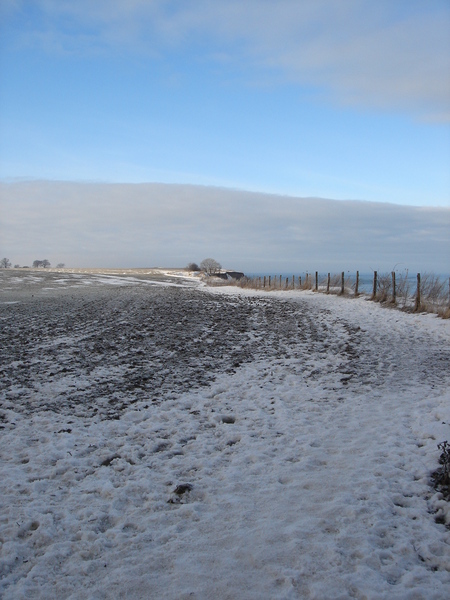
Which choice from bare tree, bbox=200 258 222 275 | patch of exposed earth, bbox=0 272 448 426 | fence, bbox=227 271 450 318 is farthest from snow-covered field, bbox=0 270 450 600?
bare tree, bbox=200 258 222 275

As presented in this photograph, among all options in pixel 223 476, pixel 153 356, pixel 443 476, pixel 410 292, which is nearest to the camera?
pixel 443 476

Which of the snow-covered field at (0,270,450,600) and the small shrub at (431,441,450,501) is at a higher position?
the small shrub at (431,441,450,501)

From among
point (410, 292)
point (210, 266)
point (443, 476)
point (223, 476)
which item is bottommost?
point (223, 476)

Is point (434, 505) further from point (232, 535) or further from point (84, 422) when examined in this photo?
point (84, 422)

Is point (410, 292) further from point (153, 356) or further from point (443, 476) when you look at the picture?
point (443, 476)

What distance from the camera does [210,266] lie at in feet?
334

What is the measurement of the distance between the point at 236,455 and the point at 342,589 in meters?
2.47

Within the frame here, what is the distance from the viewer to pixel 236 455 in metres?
5.57

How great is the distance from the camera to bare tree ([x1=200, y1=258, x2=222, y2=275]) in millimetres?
98838

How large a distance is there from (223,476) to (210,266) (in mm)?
97236

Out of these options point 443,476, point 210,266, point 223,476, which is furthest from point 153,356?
point 210,266

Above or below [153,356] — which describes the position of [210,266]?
above

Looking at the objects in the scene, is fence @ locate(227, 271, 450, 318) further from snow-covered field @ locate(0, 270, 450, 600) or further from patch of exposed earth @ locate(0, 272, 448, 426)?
snow-covered field @ locate(0, 270, 450, 600)

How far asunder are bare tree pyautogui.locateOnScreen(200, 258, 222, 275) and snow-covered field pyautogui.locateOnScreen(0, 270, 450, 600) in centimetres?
8805
